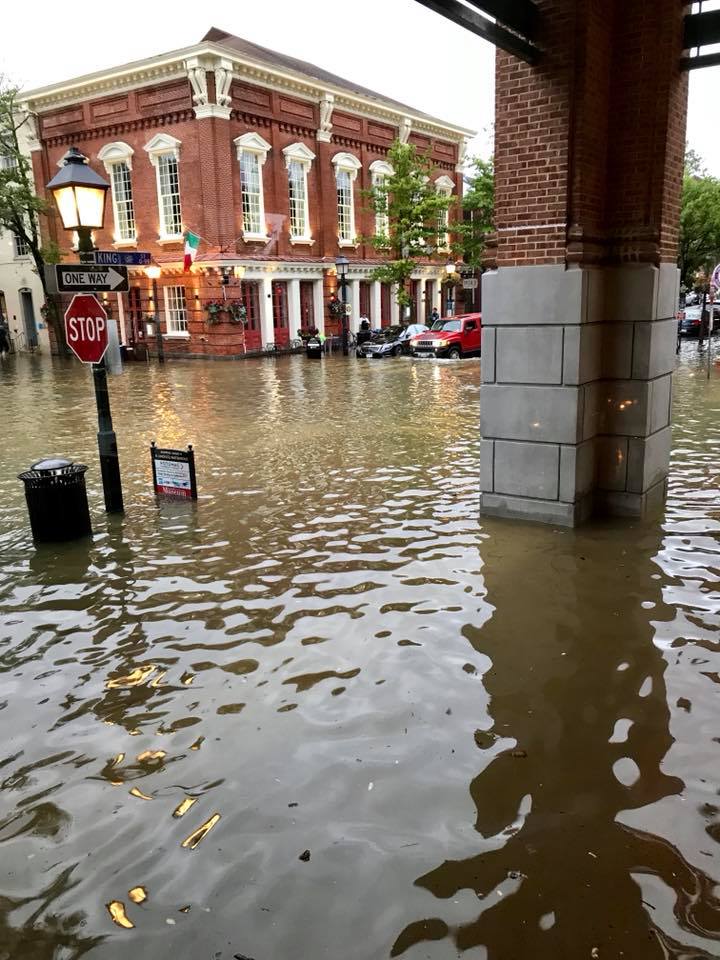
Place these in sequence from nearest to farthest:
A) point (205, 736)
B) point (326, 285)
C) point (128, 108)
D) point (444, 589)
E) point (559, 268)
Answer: point (205, 736)
point (444, 589)
point (559, 268)
point (128, 108)
point (326, 285)

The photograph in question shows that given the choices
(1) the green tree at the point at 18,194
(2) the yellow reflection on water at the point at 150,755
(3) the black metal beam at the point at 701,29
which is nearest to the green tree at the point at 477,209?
(1) the green tree at the point at 18,194

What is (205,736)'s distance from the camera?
13.5 ft

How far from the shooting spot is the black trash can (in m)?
7.25

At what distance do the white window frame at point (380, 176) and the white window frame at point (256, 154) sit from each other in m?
6.87

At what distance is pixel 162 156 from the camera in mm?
31016

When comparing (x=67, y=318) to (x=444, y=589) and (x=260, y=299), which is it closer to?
(x=444, y=589)

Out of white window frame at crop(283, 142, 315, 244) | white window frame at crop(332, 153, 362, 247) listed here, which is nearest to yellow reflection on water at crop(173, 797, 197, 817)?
white window frame at crop(283, 142, 315, 244)

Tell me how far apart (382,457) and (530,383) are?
384 cm

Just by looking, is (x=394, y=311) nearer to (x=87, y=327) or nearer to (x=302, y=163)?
(x=302, y=163)

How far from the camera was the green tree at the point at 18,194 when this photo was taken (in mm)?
32281

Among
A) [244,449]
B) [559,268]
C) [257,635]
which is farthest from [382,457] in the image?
[257,635]

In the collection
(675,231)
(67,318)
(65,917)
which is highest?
(675,231)

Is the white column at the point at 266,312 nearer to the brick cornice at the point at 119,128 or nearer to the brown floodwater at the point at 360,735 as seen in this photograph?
the brick cornice at the point at 119,128

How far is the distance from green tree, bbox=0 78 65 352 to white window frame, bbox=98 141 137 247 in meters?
3.29
